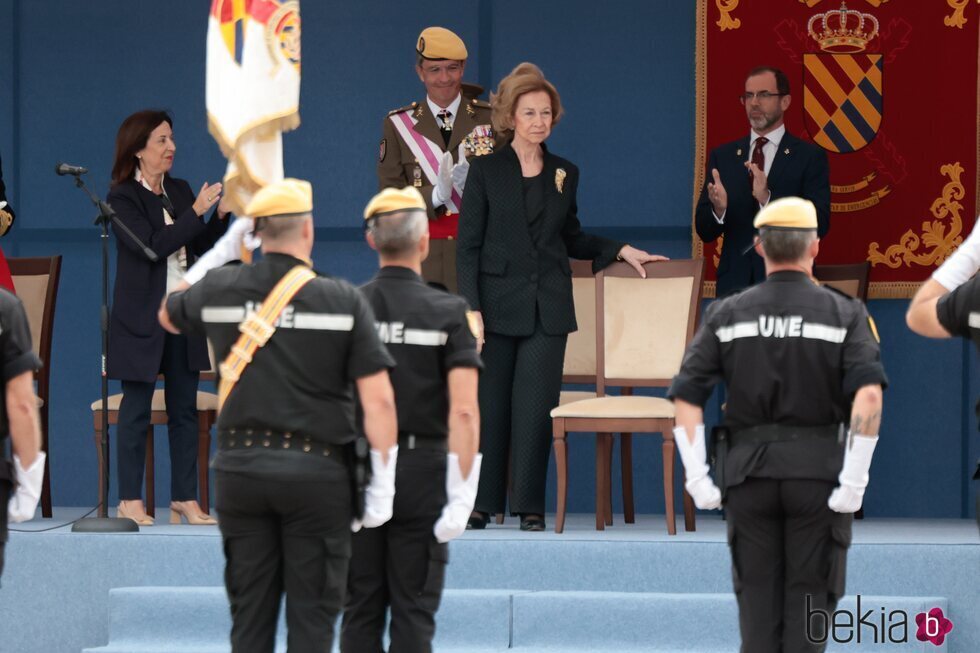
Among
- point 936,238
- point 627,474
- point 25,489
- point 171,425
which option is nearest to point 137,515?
point 171,425

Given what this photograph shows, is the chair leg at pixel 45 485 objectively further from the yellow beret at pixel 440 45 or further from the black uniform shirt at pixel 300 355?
the black uniform shirt at pixel 300 355

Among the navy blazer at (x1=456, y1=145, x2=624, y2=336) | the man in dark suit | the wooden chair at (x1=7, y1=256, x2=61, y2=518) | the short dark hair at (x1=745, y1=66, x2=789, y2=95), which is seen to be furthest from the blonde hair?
the wooden chair at (x1=7, y1=256, x2=61, y2=518)

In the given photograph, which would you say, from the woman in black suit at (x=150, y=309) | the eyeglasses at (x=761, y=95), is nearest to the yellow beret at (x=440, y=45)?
the woman in black suit at (x=150, y=309)

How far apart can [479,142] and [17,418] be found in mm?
2942

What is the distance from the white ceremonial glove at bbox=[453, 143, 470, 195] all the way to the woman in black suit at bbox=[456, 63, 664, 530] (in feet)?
0.41

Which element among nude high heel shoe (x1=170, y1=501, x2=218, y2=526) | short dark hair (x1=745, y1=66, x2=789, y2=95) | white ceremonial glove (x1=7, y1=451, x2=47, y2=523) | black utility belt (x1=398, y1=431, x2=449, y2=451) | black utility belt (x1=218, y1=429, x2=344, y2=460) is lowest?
nude high heel shoe (x1=170, y1=501, x2=218, y2=526)

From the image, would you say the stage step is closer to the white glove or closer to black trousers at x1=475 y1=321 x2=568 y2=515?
black trousers at x1=475 y1=321 x2=568 y2=515

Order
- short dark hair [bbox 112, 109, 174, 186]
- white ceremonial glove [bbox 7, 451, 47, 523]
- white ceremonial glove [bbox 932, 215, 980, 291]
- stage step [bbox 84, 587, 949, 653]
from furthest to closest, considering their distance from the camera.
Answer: short dark hair [bbox 112, 109, 174, 186], stage step [bbox 84, 587, 949, 653], white ceremonial glove [bbox 7, 451, 47, 523], white ceremonial glove [bbox 932, 215, 980, 291]

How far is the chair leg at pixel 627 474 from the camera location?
24.4ft

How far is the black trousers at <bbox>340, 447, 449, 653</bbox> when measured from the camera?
4461 millimetres

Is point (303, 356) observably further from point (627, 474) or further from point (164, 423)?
point (627, 474)

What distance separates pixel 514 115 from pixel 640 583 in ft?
6.21

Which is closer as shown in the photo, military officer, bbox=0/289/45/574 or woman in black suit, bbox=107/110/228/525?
military officer, bbox=0/289/45/574

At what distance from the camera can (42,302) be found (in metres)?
7.73
